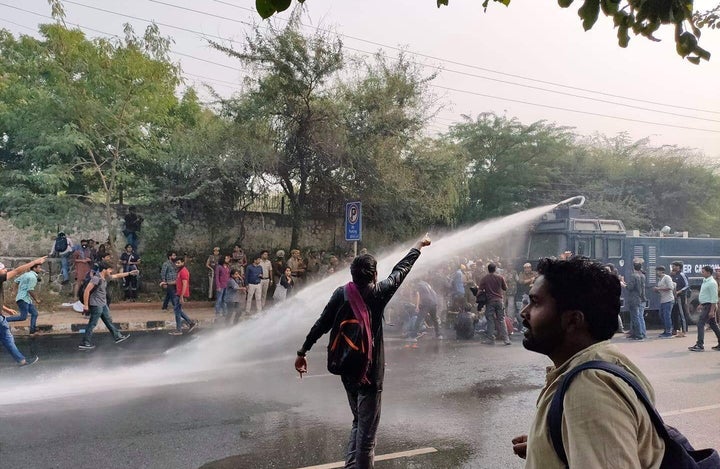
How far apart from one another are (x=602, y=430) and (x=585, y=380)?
13 cm

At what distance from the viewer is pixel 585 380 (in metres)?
1.46

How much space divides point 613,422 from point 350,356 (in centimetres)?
275

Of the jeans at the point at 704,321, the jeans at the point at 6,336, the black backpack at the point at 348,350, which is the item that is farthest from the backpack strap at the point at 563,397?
the jeans at the point at 704,321

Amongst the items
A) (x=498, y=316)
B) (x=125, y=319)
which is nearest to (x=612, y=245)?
(x=498, y=316)

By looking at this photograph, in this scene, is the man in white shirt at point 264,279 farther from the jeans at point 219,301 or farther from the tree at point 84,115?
the tree at point 84,115

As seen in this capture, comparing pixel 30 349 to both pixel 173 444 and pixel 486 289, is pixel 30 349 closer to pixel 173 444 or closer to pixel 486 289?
pixel 173 444

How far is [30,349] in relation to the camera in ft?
32.9

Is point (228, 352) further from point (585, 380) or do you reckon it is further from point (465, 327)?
point (585, 380)

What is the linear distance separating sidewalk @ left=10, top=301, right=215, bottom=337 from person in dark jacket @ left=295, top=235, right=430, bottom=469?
9.85m

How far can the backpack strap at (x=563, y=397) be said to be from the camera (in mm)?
1457

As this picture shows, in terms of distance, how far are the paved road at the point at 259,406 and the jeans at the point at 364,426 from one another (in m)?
0.79

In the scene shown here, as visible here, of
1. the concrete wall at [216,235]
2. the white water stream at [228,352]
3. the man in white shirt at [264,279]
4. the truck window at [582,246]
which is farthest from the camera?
the concrete wall at [216,235]

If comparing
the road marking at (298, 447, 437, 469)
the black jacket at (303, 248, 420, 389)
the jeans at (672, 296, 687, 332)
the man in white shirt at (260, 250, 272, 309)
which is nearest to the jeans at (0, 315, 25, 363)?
the road marking at (298, 447, 437, 469)

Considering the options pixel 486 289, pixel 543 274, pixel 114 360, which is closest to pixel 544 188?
pixel 486 289
